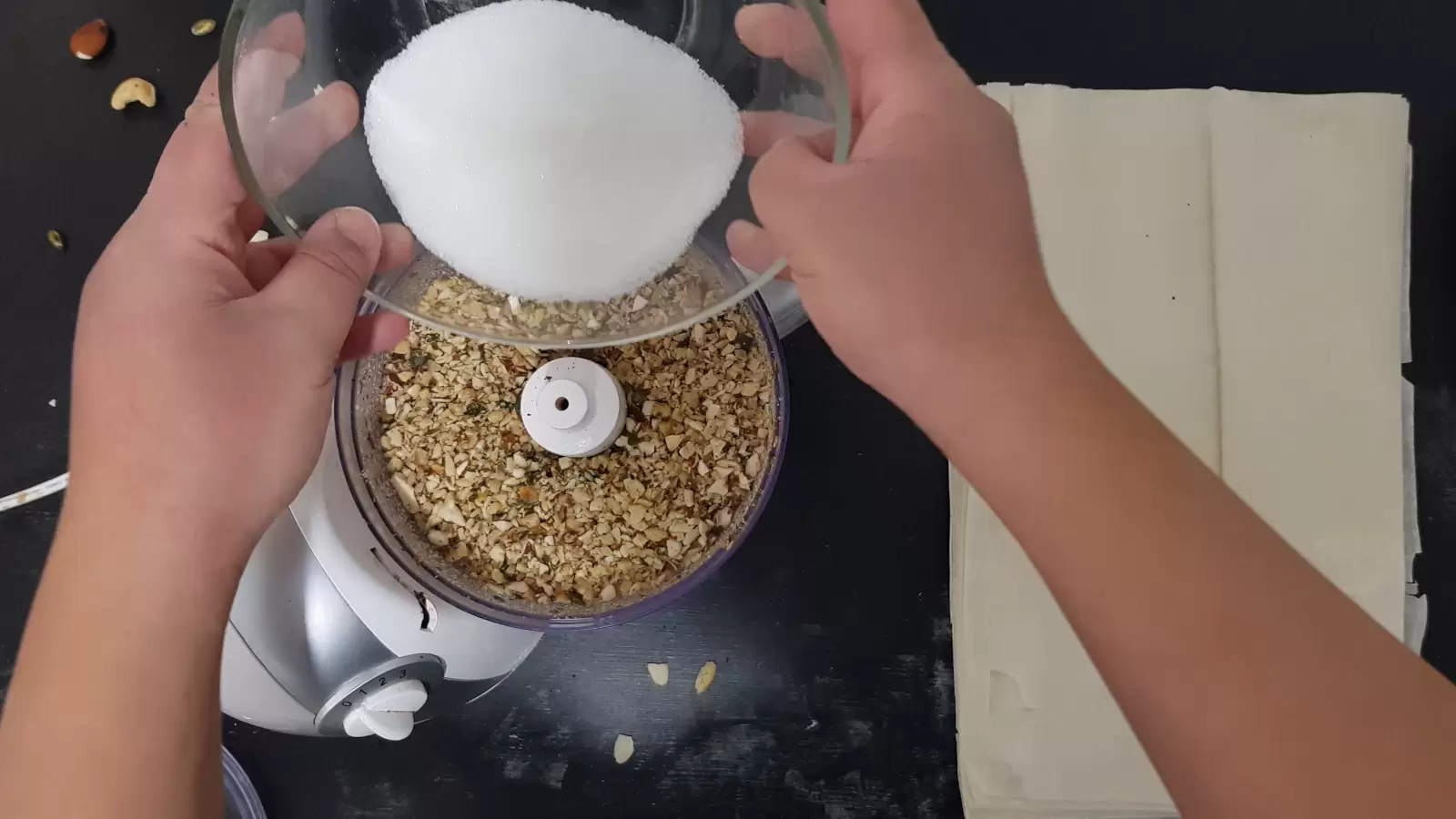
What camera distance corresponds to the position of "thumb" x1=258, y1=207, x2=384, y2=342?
40cm

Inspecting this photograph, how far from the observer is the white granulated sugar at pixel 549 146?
37 cm

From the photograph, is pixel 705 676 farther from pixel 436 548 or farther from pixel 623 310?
pixel 623 310

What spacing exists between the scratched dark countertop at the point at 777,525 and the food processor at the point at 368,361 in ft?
0.26

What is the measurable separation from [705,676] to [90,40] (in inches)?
27.8

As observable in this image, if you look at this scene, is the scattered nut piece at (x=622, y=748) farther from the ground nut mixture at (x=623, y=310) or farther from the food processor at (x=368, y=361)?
the ground nut mixture at (x=623, y=310)

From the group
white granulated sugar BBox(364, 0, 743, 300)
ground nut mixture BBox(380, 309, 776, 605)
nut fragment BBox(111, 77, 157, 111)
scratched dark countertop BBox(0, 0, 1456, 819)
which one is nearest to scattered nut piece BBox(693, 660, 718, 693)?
scratched dark countertop BBox(0, 0, 1456, 819)

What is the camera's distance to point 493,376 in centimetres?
60

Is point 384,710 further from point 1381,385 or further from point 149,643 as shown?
point 1381,385

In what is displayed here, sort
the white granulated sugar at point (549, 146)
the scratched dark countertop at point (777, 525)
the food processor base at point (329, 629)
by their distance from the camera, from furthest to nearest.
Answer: the scratched dark countertop at point (777, 525) → the food processor base at point (329, 629) → the white granulated sugar at point (549, 146)

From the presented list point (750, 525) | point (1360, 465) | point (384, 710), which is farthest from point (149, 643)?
point (1360, 465)

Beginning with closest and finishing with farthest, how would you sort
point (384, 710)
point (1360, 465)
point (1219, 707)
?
1. point (1219, 707)
2. point (384, 710)
3. point (1360, 465)

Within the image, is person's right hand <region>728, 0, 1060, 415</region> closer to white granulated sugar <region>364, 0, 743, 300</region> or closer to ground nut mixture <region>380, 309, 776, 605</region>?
white granulated sugar <region>364, 0, 743, 300</region>

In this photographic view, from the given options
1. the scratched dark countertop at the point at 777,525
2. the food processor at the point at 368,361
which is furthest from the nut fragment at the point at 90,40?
the food processor at the point at 368,361

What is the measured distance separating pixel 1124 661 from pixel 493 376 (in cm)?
42
